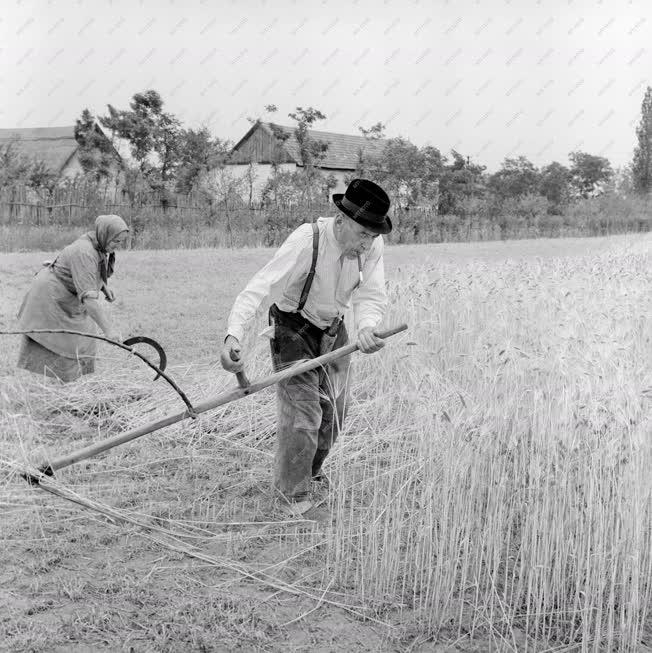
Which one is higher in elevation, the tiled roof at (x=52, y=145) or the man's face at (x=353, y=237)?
the tiled roof at (x=52, y=145)

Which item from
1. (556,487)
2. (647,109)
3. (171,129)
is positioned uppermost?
(647,109)

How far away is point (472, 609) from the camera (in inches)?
117

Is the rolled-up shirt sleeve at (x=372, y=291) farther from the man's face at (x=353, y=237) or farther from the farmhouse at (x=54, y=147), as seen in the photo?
the farmhouse at (x=54, y=147)

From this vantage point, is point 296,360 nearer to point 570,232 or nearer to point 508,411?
point 508,411

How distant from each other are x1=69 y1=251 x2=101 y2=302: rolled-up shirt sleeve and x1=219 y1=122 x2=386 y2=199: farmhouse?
13410 mm

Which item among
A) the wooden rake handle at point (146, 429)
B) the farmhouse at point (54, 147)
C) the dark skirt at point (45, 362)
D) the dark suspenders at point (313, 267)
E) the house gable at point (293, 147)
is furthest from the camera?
the farmhouse at point (54, 147)

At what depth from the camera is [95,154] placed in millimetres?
18188

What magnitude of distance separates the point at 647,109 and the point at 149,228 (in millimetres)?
39636

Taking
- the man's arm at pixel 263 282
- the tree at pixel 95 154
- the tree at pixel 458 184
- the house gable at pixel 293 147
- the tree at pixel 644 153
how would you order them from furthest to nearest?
the tree at pixel 644 153
the tree at pixel 458 184
the house gable at pixel 293 147
the tree at pixel 95 154
the man's arm at pixel 263 282

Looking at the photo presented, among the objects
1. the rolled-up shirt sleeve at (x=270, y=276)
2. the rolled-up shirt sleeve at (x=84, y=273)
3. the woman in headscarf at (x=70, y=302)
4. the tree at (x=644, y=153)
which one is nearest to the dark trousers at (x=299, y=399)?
the rolled-up shirt sleeve at (x=270, y=276)

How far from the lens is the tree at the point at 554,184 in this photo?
3500 centimetres

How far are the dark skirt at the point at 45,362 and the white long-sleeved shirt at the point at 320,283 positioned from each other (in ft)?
7.79

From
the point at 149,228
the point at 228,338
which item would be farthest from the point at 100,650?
the point at 149,228

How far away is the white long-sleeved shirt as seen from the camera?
11.4 feet
